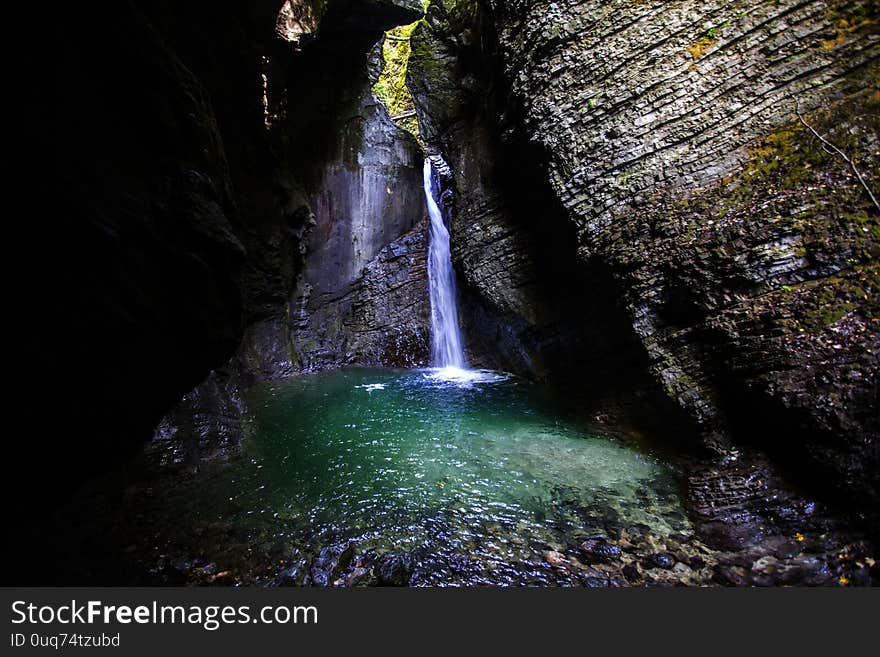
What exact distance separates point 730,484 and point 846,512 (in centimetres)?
81

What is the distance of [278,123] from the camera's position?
28.2ft

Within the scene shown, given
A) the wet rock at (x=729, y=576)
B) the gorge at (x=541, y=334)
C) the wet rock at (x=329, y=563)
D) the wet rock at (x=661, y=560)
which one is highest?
the gorge at (x=541, y=334)

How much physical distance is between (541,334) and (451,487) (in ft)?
14.6

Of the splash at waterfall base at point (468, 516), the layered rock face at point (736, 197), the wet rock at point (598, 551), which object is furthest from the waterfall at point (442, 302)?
the wet rock at point (598, 551)

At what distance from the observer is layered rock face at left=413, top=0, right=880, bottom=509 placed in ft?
11.5

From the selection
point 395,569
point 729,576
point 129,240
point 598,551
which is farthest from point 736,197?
point 129,240

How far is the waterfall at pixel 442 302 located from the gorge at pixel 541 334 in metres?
3.57

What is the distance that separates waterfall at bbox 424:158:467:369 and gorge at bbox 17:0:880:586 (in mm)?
3573

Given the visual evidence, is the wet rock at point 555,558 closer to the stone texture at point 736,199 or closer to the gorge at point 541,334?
the gorge at point 541,334

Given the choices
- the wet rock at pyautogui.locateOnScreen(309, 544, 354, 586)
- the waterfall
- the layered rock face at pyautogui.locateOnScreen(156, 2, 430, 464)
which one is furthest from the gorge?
the waterfall

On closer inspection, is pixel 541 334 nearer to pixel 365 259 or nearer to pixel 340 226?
pixel 365 259

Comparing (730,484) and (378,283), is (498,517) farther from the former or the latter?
A: (378,283)

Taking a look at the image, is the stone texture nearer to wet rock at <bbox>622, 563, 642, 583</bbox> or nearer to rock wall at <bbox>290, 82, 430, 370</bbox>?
wet rock at <bbox>622, 563, 642, 583</bbox>

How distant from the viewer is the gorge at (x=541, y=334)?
2.58m
